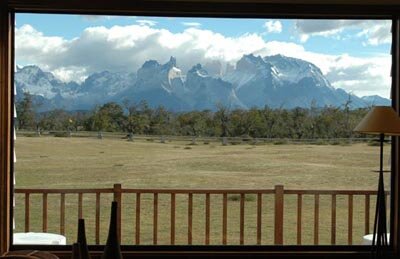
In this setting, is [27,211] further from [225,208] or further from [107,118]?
[225,208]

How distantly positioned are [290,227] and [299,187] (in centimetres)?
39

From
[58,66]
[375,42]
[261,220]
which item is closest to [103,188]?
[58,66]

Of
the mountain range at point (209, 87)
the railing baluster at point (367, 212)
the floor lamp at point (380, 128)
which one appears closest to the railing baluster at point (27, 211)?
the mountain range at point (209, 87)

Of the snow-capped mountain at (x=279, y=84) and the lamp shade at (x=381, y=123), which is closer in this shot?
the lamp shade at (x=381, y=123)

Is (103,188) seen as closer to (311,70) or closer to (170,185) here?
(170,185)

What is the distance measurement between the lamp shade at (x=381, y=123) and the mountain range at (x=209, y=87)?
0.98 meters

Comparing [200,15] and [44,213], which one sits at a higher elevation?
[200,15]

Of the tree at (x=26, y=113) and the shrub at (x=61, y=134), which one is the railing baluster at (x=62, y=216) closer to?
the shrub at (x=61, y=134)

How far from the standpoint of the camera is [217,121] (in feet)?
16.4

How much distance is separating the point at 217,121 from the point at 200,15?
0.98 meters

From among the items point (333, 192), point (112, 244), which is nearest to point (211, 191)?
point (333, 192)

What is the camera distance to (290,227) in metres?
5.13

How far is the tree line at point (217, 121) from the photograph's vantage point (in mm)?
4918

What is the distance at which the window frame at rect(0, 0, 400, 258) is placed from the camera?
14.1 ft
